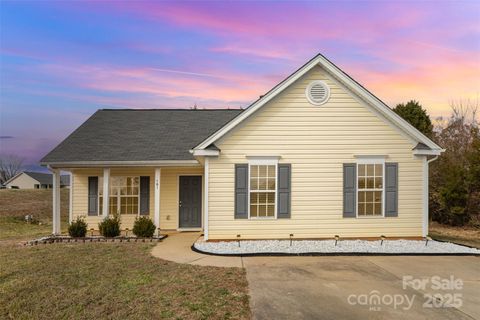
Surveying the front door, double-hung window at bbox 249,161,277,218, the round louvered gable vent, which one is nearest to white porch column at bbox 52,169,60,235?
the front door

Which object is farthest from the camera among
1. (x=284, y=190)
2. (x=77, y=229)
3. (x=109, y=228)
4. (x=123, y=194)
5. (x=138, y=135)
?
(x=138, y=135)

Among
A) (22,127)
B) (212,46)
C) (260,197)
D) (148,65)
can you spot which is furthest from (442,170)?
(22,127)

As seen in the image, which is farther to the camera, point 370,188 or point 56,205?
point 56,205

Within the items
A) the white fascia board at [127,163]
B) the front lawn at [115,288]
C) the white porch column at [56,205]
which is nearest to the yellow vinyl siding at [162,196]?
the white porch column at [56,205]

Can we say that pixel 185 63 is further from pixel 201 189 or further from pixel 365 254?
pixel 365 254

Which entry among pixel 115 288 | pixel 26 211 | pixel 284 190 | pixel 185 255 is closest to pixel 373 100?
pixel 284 190

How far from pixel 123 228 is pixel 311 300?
33.0 ft

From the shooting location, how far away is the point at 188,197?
535 inches

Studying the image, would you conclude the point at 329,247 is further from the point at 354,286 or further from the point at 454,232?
the point at 454,232

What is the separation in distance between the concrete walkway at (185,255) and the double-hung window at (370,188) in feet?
15.6

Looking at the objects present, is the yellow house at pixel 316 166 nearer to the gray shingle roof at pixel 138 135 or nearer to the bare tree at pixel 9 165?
the gray shingle roof at pixel 138 135

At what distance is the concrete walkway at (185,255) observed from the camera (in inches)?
318

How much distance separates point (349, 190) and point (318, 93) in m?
3.31

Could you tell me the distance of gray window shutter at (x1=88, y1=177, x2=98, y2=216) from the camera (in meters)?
13.6
